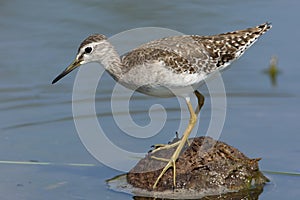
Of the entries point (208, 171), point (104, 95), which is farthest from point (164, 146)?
point (104, 95)

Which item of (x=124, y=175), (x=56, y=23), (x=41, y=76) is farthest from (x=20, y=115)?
(x=56, y=23)

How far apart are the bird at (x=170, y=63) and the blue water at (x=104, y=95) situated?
3.39 feet

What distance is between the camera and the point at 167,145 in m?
11.2

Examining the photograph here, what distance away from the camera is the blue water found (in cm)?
1119

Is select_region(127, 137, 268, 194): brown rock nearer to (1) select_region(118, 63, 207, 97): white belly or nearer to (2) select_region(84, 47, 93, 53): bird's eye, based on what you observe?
(1) select_region(118, 63, 207, 97): white belly

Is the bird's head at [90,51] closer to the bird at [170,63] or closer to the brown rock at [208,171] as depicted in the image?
the bird at [170,63]

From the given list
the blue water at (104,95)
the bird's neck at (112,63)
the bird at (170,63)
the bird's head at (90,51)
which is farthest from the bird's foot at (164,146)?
the bird's head at (90,51)

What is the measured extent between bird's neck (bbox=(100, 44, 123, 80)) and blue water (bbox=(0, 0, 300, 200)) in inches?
44.9

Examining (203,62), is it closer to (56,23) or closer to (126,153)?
(126,153)

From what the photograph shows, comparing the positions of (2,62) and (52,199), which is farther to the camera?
(2,62)

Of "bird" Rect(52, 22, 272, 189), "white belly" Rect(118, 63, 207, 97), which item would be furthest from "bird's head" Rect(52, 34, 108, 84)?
"white belly" Rect(118, 63, 207, 97)

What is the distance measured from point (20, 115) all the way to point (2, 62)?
6.35 feet

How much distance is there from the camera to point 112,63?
11.4 metres

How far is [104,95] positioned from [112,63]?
2141 mm
